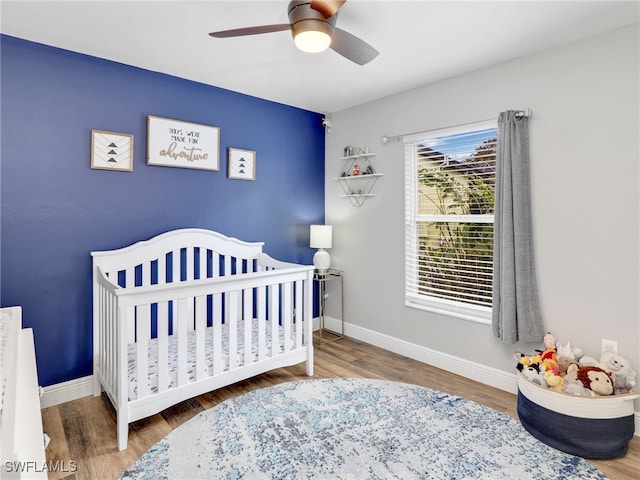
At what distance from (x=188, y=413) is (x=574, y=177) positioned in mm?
2823

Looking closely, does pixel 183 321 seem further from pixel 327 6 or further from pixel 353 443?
pixel 327 6

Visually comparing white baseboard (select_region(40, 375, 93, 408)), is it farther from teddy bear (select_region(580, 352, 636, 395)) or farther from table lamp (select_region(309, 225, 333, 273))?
teddy bear (select_region(580, 352, 636, 395))

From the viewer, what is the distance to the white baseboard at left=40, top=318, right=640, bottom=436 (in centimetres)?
242

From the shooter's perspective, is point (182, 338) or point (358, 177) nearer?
point (182, 338)

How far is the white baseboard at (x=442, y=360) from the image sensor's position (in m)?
2.62

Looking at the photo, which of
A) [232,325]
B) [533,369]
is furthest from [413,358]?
[232,325]

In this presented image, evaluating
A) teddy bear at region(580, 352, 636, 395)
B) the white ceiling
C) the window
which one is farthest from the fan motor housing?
teddy bear at region(580, 352, 636, 395)

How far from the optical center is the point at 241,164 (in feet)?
10.8

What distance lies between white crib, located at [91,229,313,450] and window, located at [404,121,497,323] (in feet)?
3.49

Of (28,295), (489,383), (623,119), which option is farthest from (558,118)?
(28,295)

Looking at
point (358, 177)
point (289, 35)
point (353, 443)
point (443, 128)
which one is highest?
point (289, 35)

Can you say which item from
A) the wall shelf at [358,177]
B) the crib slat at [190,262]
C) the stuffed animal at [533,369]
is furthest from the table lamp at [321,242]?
the stuffed animal at [533,369]

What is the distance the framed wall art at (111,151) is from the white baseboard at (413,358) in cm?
148

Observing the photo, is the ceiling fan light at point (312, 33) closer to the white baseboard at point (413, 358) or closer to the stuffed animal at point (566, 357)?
the stuffed animal at point (566, 357)
